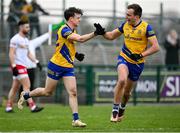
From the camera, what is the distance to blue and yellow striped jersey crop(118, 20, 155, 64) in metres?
15.8

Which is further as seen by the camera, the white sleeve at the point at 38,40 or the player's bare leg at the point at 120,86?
the white sleeve at the point at 38,40

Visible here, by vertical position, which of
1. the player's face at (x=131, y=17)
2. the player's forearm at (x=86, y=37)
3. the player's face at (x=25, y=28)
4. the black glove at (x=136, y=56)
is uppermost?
the player's face at (x=131, y=17)

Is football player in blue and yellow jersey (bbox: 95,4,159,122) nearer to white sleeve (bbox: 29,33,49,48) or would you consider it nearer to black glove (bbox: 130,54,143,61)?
black glove (bbox: 130,54,143,61)

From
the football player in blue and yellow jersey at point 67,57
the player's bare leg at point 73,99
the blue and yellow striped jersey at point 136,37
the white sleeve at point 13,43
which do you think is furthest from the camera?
the white sleeve at point 13,43

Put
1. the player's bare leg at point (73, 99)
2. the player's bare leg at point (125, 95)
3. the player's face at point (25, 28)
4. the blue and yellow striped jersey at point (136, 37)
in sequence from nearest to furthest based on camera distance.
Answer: the player's bare leg at point (73, 99)
the blue and yellow striped jersey at point (136, 37)
the player's bare leg at point (125, 95)
the player's face at point (25, 28)

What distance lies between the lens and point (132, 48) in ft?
52.2

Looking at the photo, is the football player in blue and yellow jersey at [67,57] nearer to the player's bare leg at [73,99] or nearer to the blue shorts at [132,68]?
the player's bare leg at [73,99]

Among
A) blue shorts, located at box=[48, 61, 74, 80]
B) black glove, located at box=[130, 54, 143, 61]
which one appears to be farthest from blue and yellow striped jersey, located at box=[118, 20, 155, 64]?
blue shorts, located at box=[48, 61, 74, 80]

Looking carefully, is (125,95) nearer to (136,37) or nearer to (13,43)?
(136,37)

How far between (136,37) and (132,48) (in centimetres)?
25

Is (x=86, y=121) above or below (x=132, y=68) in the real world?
below

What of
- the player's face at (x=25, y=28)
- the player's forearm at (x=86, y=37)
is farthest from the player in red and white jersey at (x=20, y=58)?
the player's forearm at (x=86, y=37)

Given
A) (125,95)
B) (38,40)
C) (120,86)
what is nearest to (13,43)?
(125,95)

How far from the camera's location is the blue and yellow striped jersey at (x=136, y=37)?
51.8 feet
